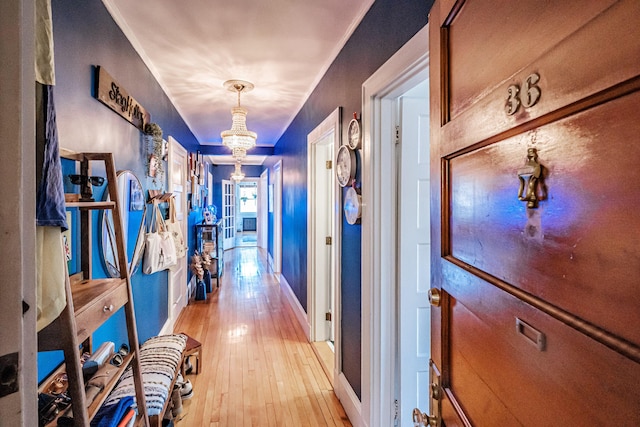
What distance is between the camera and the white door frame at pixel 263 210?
855 cm

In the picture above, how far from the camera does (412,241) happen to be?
5.81 feet

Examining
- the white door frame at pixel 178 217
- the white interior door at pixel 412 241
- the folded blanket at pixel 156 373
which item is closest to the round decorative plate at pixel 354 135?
the white interior door at pixel 412 241

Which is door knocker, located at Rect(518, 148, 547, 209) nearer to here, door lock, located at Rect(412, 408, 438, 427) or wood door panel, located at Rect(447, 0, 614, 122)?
wood door panel, located at Rect(447, 0, 614, 122)

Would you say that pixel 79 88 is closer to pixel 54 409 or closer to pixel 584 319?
pixel 54 409

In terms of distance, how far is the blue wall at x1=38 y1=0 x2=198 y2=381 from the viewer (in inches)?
56.2

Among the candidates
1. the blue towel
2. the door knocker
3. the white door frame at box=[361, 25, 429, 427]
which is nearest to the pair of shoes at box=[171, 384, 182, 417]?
the white door frame at box=[361, 25, 429, 427]

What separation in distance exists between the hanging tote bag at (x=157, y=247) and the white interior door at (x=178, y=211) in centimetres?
64

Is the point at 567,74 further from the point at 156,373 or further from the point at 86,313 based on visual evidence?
the point at 156,373

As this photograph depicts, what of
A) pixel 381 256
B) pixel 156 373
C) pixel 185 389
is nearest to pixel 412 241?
pixel 381 256

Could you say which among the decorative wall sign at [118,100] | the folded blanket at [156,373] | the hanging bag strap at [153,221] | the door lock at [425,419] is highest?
the decorative wall sign at [118,100]

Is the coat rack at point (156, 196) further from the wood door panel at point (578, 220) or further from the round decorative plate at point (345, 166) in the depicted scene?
the wood door panel at point (578, 220)

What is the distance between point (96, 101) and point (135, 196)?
85cm

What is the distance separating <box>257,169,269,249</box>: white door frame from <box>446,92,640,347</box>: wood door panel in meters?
7.77

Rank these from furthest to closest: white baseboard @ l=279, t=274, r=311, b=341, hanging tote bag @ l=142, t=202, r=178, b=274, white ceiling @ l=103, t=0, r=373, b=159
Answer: white baseboard @ l=279, t=274, r=311, b=341
hanging tote bag @ l=142, t=202, r=178, b=274
white ceiling @ l=103, t=0, r=373, b=159
